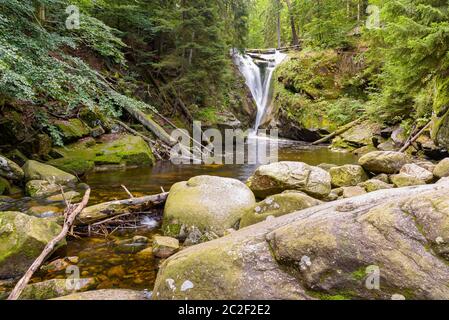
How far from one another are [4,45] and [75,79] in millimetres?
1837

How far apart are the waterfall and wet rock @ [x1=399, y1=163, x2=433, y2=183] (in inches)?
668

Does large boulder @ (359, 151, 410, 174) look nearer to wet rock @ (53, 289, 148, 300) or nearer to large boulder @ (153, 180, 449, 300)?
large boulder @ (153, 180, 449, 300)

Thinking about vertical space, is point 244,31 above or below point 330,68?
above

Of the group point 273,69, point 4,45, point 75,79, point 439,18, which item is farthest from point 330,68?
point 4,45

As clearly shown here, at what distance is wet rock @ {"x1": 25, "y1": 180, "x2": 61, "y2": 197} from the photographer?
6.66 metres

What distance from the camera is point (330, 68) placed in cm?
2142

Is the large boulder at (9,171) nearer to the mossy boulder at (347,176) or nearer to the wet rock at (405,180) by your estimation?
the mossy boulder at (347,176)

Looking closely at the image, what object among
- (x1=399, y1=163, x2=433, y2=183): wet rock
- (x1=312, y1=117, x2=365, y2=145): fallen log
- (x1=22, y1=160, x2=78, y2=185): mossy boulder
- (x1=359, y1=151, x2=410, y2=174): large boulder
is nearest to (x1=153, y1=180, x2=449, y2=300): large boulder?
(x1=399, y1=163, x2=433, y2=183): wet rock

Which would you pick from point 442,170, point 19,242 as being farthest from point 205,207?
point 442,170

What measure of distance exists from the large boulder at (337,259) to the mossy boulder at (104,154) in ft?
24.5

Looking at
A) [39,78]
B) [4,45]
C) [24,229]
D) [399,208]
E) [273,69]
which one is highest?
[273,69]

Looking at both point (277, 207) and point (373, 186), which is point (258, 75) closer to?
point (373, 186)

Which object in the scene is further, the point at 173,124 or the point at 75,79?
the point at 173,124
